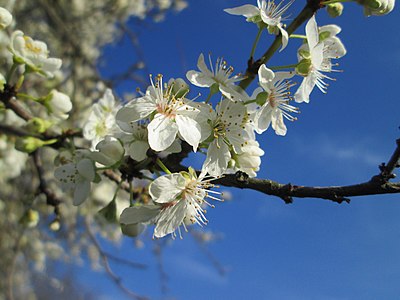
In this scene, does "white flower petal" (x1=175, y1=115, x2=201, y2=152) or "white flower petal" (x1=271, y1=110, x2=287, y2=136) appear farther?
"white flower petal" (x1=271, y1=110, x2=287, y2=136)

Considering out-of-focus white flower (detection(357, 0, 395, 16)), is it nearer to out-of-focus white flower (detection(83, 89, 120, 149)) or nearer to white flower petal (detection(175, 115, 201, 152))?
white flower petal (detection(175, 115, 201, 152))

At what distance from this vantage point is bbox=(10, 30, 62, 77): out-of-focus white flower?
166cm

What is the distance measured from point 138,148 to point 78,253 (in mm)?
4874

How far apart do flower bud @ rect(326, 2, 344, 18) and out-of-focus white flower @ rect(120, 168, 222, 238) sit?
68cm

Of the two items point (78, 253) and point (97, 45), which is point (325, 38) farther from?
point (97, 45)

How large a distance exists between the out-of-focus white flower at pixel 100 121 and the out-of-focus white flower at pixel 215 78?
55cm

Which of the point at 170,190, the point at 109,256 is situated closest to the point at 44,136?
the point at 170,190

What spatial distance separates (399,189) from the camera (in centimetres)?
100

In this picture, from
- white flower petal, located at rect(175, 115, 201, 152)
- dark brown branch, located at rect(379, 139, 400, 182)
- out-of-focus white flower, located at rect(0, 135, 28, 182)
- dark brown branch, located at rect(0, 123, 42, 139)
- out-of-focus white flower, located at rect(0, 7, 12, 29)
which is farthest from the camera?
out-of-focus white flower, located at rect(0, 135, 28, 182)

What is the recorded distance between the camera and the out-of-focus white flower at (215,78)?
Answer: 1286mm

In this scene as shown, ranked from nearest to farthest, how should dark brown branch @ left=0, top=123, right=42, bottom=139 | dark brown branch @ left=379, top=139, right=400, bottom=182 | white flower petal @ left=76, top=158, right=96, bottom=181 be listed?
dark brown branch @ left=379, top=139, right=400, bottom=182
white flower petal @ left=76, top=158, right=96, bottom=181
dark brown branch @ left=0, top=123, right=42, bottom=139

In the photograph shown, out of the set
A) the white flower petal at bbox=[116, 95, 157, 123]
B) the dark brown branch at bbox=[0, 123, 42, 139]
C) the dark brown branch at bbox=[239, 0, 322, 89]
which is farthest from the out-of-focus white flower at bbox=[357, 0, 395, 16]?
the dark brown branch at bbox=[0, 123, 42, 139]

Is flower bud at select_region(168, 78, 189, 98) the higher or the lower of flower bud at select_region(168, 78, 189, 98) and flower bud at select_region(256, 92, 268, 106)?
the lower

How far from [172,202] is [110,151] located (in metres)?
0.28
